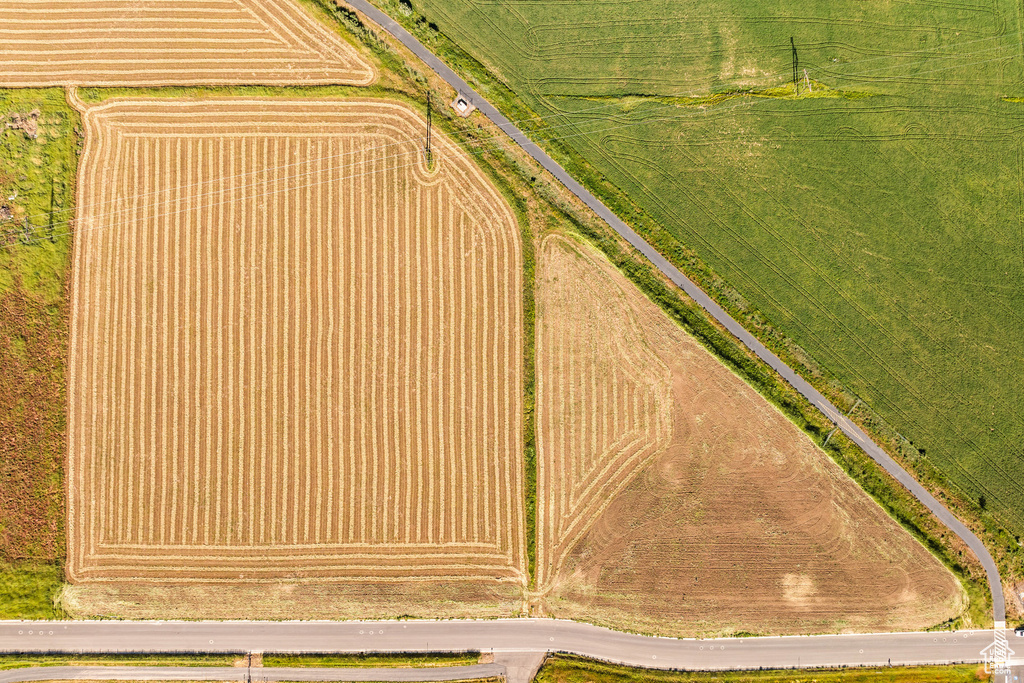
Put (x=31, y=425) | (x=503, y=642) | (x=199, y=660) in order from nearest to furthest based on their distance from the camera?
(x=199, y=660) → (x=503, y=642) → (x=31, y=425)

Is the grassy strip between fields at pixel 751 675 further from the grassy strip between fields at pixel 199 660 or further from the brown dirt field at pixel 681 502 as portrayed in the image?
the grassy strip between fields at pixel 199 660

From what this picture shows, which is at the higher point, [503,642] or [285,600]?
[285,600]

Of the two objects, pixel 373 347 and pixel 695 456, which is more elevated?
pixel 373 347

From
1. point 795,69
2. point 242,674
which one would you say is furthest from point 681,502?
point 242,674

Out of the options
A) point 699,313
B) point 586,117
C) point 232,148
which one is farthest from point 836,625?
point 232,148

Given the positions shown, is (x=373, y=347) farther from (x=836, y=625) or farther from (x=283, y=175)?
(x=836, y=625)

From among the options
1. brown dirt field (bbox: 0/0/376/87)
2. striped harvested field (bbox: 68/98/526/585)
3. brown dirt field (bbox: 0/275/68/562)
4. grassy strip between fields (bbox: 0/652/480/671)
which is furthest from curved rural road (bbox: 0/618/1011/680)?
brown dirt field (bbox: 0/0/376/87)

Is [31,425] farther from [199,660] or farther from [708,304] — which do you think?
[708,304]

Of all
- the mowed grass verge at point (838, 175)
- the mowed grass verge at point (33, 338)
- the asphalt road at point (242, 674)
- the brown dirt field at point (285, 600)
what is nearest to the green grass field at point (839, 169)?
the mowed grass verge at point (838, 175)
